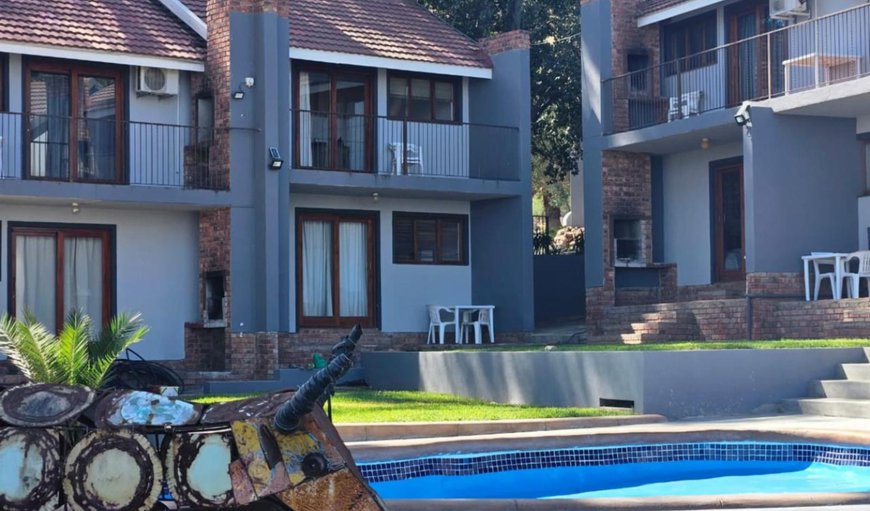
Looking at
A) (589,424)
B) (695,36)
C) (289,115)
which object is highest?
(695,36)

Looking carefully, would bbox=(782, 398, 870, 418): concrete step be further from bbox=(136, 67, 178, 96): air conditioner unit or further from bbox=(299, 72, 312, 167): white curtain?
bbox=(136, 67, 178, 96): air conditioner unit

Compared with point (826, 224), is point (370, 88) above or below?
above

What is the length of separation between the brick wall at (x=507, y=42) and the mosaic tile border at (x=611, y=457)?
12.2 m

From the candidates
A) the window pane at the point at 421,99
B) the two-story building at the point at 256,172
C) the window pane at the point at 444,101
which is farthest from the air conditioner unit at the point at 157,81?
the window pane at the point at 444,101

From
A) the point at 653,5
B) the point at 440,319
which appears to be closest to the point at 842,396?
the point at 653,5

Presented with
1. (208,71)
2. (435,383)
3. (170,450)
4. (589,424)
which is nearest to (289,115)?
(208,71)

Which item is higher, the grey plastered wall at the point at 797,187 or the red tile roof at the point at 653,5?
the red tile roof at the point at 653,5

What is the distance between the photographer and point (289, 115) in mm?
20484

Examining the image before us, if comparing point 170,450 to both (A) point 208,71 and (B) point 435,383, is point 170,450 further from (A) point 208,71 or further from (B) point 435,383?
(A) point 208,71

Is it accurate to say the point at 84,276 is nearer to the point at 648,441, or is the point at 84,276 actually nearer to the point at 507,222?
the point at 507,222

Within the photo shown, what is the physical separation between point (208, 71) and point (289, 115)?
1.42 meters

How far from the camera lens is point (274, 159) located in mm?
19984

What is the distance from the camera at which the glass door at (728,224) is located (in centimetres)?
2097

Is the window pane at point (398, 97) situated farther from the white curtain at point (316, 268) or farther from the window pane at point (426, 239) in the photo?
the white curtain at point (316, 268)
